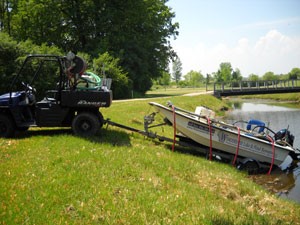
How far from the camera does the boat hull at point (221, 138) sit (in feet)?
32.9

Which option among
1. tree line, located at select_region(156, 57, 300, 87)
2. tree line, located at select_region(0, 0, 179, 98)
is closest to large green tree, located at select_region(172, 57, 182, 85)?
tree line, located at select_region(156, 57, 300, 87)

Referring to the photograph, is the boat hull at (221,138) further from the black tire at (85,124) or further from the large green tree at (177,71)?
the large green tree at (177,71)

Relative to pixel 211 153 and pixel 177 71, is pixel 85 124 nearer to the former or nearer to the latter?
pixel 211 153

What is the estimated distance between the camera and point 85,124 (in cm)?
926

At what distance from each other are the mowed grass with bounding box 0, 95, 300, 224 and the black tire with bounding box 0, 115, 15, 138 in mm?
388

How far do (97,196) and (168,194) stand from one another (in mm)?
1396

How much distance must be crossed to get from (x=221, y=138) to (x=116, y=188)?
17.5 feet

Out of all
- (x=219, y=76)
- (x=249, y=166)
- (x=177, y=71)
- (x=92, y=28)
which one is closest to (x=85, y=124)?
(x=249, y=166)

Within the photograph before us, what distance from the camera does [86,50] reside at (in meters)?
34.0

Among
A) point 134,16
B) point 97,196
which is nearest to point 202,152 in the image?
point 97,196

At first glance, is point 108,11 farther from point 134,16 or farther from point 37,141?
point 37,141

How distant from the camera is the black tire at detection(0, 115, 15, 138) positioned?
351 inches

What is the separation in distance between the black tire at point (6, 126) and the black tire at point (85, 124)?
5.95 feet

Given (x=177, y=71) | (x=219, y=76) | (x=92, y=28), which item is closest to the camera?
(x=92, y=28)
